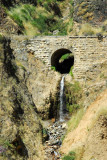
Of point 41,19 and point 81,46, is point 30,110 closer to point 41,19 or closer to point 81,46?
point 81,46

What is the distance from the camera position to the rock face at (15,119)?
11438mm

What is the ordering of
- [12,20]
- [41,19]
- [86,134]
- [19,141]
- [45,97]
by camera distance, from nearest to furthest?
[19,141] → [86,134] → [45,97] → [12,20] → [41,19]

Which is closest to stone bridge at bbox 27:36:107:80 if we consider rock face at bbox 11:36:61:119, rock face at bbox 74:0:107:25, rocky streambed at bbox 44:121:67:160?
rock face at bbox 11:36:61:119

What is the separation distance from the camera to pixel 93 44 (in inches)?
859

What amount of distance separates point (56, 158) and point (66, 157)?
4.69ft

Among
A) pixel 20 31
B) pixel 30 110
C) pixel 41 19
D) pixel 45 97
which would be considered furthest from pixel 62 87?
pixel 41 19

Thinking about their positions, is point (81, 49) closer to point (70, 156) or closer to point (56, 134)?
point (56, 134)

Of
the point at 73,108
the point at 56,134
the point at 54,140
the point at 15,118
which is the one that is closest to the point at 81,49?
the point at 73,108

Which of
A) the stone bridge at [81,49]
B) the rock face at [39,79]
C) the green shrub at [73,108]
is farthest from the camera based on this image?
the stone bridge at [81,49]

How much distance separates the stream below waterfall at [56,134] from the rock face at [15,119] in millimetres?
875

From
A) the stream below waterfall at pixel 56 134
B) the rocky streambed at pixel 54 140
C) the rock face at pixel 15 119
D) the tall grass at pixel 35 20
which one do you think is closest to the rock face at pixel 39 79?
the stream below waterfall at pixel 56 134

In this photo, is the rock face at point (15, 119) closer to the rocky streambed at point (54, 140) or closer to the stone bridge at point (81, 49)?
the rocky streambed at point (54, 140)

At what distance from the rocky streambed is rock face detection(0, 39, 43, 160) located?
2.55 feet

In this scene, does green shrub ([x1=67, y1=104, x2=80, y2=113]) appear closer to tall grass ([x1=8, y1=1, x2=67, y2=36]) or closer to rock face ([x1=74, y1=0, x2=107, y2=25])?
rock face ([x1=74, y1=0, x2=107, y2=25])
